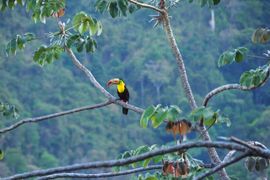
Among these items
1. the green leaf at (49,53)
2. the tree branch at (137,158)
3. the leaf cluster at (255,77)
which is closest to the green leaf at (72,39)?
the green leaf at (49,53)

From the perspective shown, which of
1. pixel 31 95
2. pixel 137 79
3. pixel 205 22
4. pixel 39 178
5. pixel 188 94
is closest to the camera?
pixel 39 178

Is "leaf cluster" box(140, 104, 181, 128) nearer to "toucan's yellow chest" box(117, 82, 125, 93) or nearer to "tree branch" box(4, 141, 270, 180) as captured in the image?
"tree branch" box(4, 141, 270, 180)

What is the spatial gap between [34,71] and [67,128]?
2.40 meters

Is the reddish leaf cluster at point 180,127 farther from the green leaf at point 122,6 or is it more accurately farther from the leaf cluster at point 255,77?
the green leaf at point 122,6

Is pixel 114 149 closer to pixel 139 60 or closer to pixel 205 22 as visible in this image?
pixel 139 60

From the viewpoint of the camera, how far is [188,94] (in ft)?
11.2

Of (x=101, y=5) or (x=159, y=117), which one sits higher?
(x=101, y=5)

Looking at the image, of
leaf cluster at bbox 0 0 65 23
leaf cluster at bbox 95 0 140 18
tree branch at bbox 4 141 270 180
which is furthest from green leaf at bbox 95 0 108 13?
tree branch at bbox 4 141 270 180

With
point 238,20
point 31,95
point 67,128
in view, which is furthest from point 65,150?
point 238,20

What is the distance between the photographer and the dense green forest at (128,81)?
20719mm

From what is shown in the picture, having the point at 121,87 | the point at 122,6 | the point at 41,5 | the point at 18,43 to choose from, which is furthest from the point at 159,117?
the point at 121,87

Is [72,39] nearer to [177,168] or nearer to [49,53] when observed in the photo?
[49,53]

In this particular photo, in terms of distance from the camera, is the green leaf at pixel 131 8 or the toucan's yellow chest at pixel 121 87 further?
the toucan's yellow chest at pixel 121 87

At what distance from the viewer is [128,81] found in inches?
965
